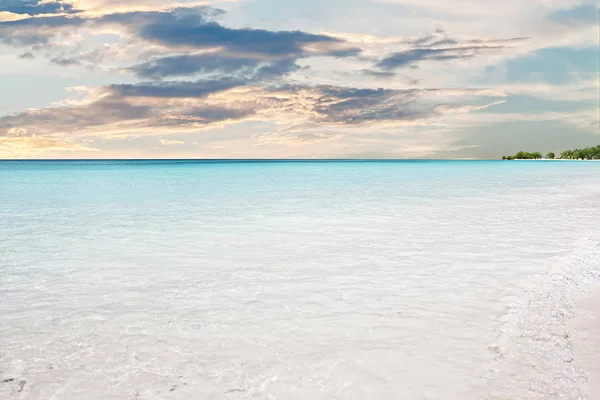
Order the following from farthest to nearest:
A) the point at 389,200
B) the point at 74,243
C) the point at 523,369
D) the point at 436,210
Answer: the point at 389,200, the point at 436,210, the point at 74,243, the point at 523,369

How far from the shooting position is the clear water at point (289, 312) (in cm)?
423

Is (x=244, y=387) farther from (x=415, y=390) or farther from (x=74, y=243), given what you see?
(x=74, y=243)

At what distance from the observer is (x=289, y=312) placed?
19.8 feet

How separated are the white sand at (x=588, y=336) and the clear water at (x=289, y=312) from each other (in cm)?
13

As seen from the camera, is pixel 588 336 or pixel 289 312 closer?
pixel 588 336

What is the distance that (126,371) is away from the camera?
4.42 m

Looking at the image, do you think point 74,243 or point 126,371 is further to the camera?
point 74,243

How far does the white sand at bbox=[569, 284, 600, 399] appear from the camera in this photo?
4.18 m

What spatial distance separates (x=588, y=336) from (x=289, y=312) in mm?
3340

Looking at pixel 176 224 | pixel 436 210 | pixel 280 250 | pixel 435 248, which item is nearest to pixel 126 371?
pixel 280 250

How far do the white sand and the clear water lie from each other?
0.13 metres

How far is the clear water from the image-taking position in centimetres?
423

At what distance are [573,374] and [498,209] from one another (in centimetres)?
1409

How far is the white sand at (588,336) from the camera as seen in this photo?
4.18 meters
